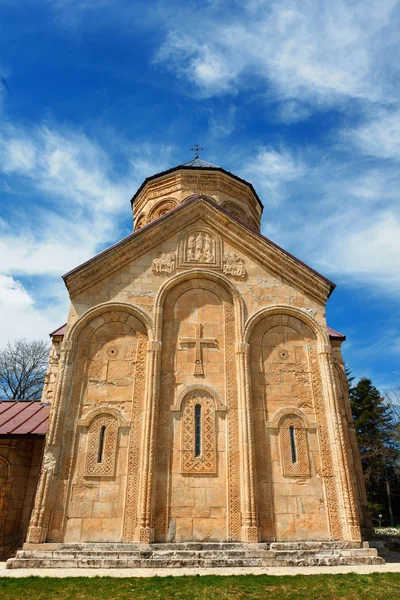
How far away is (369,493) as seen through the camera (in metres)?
25.4

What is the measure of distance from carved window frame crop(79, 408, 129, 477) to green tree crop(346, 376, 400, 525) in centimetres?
2129

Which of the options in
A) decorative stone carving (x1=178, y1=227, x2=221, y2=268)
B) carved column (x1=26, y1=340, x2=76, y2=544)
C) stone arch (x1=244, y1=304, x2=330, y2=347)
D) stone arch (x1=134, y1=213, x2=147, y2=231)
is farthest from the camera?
stone arch (x1=134, y1=213, x2=147, y2=231)

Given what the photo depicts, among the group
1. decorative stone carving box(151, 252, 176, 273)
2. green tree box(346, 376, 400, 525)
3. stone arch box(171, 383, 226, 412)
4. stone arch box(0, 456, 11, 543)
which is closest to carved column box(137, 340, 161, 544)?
stone arch box(171, 383, 226, 412)

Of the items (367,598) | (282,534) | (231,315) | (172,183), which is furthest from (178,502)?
(172,183)

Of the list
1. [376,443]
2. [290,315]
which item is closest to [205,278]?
[290,315]

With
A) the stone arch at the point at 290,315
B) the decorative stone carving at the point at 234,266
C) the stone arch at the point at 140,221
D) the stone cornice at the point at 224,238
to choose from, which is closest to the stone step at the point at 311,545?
the stone arch at the point at 290,315

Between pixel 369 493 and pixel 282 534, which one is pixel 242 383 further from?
pixel 369 493

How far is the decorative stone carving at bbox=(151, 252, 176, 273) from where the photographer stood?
31.8 feet

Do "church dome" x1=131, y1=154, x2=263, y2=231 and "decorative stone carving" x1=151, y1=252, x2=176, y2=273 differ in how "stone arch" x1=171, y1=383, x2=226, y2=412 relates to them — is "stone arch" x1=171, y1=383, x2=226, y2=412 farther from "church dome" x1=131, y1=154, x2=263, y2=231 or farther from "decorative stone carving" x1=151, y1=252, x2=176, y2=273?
"church dome" x1=131, y1=154, x2=263, y2=231

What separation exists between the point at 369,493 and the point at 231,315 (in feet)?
73.9

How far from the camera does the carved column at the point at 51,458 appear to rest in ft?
23.6

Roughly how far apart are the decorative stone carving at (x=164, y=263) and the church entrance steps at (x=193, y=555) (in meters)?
5.81

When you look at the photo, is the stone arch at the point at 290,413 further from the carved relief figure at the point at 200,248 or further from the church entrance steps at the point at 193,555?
the carved relief figure at the point at 200,248

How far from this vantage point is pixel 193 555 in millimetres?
6957
